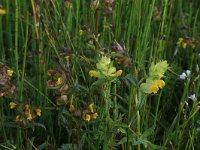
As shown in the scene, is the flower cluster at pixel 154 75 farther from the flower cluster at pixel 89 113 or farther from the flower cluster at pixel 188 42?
the flower cluster at pixel 188 42

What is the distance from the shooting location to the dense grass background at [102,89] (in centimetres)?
126

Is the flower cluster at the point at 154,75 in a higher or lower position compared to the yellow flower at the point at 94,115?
higher

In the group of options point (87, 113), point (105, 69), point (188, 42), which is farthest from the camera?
point (188, 42)

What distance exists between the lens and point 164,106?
1.61 m

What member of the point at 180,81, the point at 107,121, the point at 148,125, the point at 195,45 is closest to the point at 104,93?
the point at 107,121

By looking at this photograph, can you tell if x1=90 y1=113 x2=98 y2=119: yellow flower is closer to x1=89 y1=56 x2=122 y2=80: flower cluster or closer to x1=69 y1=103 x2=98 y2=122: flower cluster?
x1=69 y1=103 x2=98 y2=122: flower cluster

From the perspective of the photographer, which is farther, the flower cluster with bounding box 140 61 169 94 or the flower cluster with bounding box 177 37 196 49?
the flower cluster with bounding box 177 37 196 49

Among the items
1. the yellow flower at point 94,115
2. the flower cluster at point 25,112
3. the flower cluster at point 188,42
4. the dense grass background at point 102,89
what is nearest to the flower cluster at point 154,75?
the dense grass background at point 102,89

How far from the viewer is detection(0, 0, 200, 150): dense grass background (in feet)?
4.13

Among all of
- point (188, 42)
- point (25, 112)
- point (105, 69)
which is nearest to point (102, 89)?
point (105, 69)

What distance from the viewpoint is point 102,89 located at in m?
1.18

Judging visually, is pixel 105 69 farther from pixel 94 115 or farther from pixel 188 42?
pixel 188 42

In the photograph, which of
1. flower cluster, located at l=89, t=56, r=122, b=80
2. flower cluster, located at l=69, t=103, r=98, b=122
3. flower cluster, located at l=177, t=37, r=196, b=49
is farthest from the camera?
flower cluster, located at l=177, t=37, r=196, b=49

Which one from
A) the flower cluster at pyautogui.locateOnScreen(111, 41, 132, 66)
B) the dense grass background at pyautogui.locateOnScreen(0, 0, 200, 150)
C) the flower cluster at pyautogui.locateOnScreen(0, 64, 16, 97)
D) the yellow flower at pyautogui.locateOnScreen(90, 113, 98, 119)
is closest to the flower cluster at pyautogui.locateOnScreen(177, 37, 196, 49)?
the dense grass background at pyautogui.locateOnScreen(0, 0, 200, 150)
